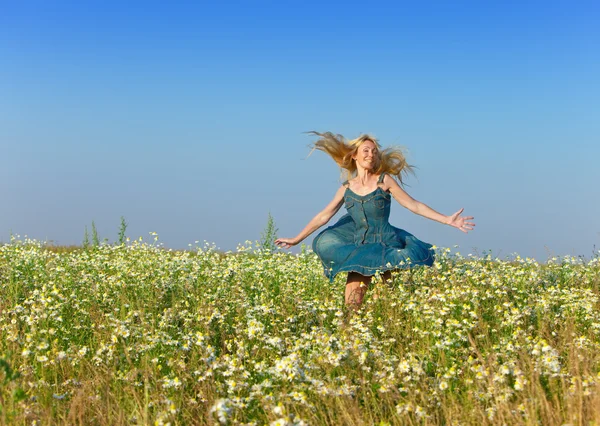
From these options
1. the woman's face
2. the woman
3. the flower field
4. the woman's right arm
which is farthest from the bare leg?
the woman's face

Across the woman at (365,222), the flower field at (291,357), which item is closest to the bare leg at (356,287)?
the woman at (365,222)

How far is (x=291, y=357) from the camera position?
17.3ft

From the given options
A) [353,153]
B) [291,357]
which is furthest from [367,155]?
[291,357]

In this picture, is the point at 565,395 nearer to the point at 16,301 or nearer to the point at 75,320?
the point at 75,320

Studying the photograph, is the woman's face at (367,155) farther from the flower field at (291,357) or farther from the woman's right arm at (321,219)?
the flower field at (291,357)

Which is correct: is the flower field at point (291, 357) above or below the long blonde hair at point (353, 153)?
below

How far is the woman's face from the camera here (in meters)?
10.5

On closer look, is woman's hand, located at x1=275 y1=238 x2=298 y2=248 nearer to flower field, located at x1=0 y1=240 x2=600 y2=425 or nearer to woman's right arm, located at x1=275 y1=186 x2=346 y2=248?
woman's right arm, located at x1=275 y1=186 x2=346 y2=248

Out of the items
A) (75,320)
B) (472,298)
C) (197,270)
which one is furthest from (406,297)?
(75,320)

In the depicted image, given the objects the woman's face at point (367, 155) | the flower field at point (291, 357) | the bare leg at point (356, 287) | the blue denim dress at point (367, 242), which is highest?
the woman's face at point (367, 155)

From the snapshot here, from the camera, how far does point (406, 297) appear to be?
8.69 meters

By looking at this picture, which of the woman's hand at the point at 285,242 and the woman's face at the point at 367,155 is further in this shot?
the woman's hand at the point at 285,242

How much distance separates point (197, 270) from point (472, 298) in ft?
14.7

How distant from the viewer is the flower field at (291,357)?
201 inches
